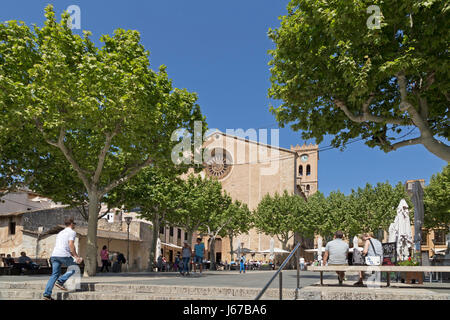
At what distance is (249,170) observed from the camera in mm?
63031

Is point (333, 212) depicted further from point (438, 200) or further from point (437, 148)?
point (437, 148)

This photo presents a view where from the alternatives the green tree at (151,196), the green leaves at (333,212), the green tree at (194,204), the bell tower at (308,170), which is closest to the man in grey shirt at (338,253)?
the green tree at (151,196)

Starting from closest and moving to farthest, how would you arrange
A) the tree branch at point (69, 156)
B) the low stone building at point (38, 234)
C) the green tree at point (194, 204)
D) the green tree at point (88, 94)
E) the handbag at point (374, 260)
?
the handbag at point (374, 260)
the green tree at point (88, 94)
the tree branch at point (69, 156)
the low stone building at point (38, 234)
the green tree at point (194, 204)

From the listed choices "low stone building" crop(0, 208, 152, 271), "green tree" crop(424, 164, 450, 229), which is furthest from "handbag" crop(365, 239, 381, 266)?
"green tree" crop(424, 164, 450, 229)

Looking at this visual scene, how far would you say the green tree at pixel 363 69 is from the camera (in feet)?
33.1

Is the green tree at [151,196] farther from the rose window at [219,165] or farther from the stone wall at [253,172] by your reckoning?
the rose window at [219,165]

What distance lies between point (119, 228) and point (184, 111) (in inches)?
922

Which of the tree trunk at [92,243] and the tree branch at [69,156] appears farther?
the tree trunk at [92,243]

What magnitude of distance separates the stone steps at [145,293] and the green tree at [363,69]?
5627 mm

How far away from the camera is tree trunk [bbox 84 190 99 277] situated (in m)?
16.9

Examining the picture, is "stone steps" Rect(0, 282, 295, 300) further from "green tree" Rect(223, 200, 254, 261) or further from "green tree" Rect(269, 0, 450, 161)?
"green tree" Rect(223, 200, 254, 261)

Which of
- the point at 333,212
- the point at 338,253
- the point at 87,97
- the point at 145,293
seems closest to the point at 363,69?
the point at 338,253

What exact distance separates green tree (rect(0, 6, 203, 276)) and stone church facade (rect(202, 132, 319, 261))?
43.1m
